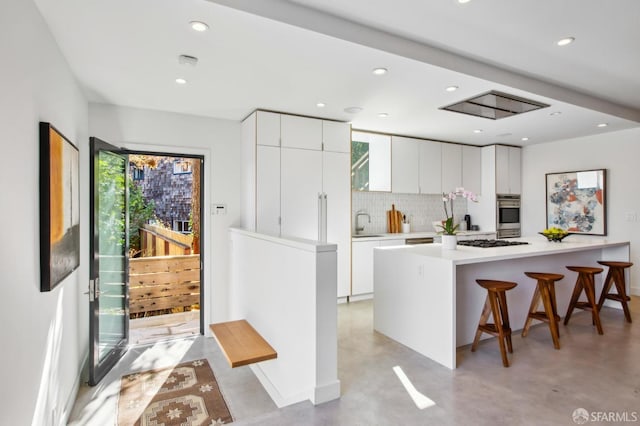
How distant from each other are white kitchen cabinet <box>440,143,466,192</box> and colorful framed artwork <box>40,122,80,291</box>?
5190mm

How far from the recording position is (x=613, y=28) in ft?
7.87

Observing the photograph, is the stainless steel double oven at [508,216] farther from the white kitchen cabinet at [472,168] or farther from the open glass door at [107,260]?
the open glass door at [107,260]

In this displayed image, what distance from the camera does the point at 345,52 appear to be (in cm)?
250

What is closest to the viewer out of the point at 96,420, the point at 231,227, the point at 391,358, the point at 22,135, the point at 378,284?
the point at 22,135

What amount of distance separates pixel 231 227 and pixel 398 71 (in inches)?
99.9

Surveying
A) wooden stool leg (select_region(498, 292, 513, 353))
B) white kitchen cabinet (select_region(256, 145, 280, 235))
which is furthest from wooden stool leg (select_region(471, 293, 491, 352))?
white kitchen cabinet (select_region(256, 145, 280, 235))

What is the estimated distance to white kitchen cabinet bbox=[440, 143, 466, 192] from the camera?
5.95 meters

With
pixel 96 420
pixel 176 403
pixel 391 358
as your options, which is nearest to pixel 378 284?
pixel 391 358

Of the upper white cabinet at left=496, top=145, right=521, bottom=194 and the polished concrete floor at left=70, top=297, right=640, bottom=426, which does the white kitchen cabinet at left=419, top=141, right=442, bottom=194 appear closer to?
the upper white cabinet at left=496, top=145, right=521, bottom=194

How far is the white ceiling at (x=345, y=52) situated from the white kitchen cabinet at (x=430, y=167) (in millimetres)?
1685

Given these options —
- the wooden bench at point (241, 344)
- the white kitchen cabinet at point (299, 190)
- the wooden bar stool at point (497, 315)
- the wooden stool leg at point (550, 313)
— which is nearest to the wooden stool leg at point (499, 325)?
the wooden bar stool at point (497, 315)

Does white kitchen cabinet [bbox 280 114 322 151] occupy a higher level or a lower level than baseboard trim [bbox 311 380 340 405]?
higher

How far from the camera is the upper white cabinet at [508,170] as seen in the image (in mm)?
6121

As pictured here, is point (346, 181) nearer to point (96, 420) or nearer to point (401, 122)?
point (401, 122)
